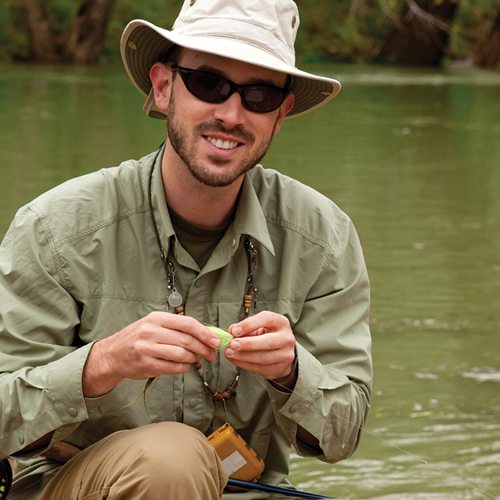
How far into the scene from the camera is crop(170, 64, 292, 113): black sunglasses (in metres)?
3.07

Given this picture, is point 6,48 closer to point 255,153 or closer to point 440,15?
point 440,15

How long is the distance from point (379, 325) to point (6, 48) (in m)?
21.1

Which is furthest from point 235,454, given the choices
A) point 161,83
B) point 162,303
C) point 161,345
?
point 161,83

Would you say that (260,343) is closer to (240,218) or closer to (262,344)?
(262,344)

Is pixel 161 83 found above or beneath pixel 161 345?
above

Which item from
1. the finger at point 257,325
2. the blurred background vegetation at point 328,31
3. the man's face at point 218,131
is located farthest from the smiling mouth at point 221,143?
the blurred background vegetation at point 328,31

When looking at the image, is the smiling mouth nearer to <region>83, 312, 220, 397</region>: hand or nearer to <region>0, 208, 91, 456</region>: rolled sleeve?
<region>0, 208, 91, 456</region>: rolled sleeve

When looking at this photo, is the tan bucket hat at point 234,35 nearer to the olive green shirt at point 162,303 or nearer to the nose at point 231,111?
the nose at point 231,111

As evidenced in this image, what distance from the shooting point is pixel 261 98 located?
3.11 metres

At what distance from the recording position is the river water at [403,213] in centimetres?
483

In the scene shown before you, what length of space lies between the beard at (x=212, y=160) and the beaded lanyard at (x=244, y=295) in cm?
13

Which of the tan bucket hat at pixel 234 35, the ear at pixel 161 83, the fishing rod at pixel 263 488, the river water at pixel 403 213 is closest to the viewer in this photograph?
the tan bucket hat at pixel 234 35

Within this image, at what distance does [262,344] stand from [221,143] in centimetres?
52

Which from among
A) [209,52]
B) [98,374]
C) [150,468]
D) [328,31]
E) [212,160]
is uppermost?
[209,52]
